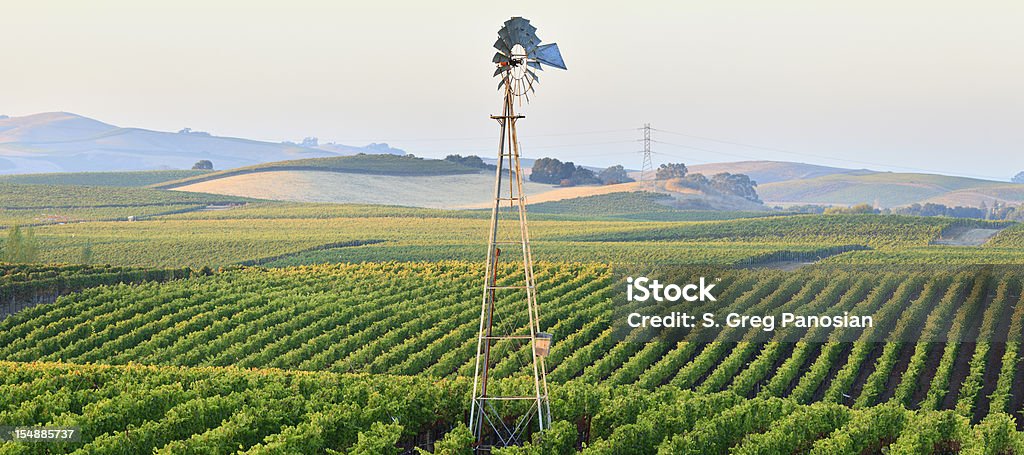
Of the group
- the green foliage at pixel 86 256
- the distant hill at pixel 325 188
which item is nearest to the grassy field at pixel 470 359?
the green foliage at pixel 86 256

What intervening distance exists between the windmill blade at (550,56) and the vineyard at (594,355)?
30.1 feet

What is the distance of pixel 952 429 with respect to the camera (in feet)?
110

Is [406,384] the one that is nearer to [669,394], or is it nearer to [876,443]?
[669,394]

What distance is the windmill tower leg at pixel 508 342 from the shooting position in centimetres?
2586

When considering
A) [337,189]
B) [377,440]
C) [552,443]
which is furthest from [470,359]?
[337,189]

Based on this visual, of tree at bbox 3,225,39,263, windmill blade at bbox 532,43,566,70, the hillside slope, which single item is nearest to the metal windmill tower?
windmill blade at bbox 532,43,566,70

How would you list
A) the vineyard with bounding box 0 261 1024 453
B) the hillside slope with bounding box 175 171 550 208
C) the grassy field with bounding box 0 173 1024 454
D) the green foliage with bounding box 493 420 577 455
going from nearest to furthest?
the green foliage with bounding box 493 420 577 455 < the grassy field with bounding box 0 173 1024 454 < the vineyard with bounding box 0 261 1024 453 < the hillside slope with bounding box 175 171 550 208

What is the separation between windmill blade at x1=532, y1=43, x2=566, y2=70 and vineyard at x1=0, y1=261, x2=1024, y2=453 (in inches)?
361

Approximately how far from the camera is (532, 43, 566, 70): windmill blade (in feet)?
86.8

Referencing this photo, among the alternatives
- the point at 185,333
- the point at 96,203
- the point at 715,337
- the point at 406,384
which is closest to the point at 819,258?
the point at 715,337

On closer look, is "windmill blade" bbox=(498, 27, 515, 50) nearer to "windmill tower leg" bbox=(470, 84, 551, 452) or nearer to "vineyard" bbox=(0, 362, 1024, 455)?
"windmill tower leg" bbox=(470, 84, 551, 452)

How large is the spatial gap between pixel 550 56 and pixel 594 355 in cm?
2220

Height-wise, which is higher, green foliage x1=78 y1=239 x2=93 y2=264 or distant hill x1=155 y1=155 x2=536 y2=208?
distant hill x1=155 y1=155 x2=536 y2=208

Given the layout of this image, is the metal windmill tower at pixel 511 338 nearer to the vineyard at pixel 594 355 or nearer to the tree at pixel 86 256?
the vineyard at pixel 594 355
